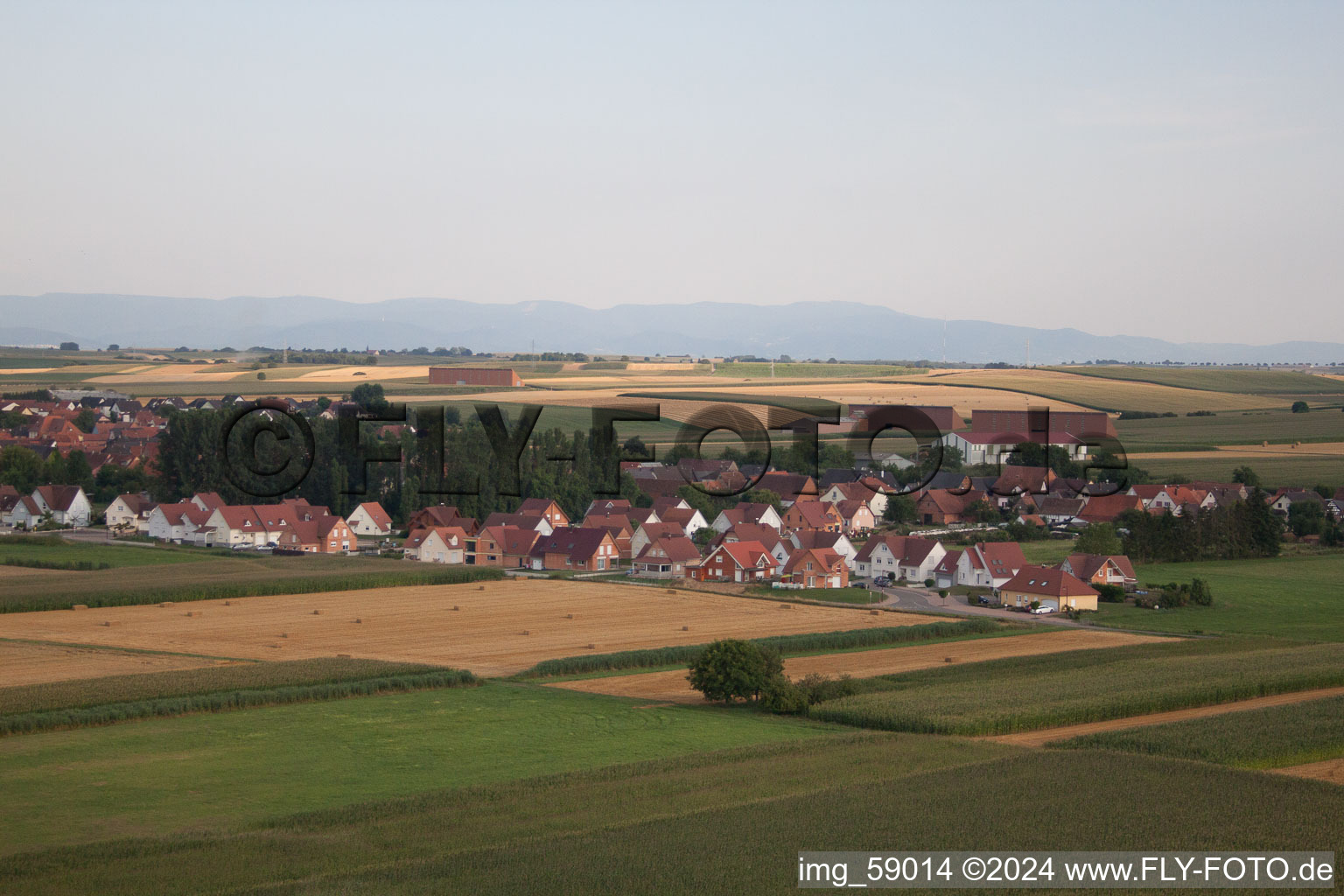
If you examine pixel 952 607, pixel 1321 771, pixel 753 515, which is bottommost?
pixel 952 607

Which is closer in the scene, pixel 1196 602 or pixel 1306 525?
pixel 1196 602

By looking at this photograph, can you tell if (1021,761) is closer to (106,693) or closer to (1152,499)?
(106,693)

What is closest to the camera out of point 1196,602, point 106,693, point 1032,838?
point 1032,838

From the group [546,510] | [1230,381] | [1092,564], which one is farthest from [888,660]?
[1230,381]

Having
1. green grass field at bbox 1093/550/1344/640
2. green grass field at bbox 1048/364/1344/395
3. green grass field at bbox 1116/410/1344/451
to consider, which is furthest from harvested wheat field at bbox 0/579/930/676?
green grass field at bbox 1048/364/1344/395

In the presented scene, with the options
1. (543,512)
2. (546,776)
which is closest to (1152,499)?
(543,512)

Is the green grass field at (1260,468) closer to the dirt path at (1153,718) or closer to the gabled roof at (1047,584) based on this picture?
the gabled roof at (1047,584)

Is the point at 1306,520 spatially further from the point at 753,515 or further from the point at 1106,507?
the point at 753,515
